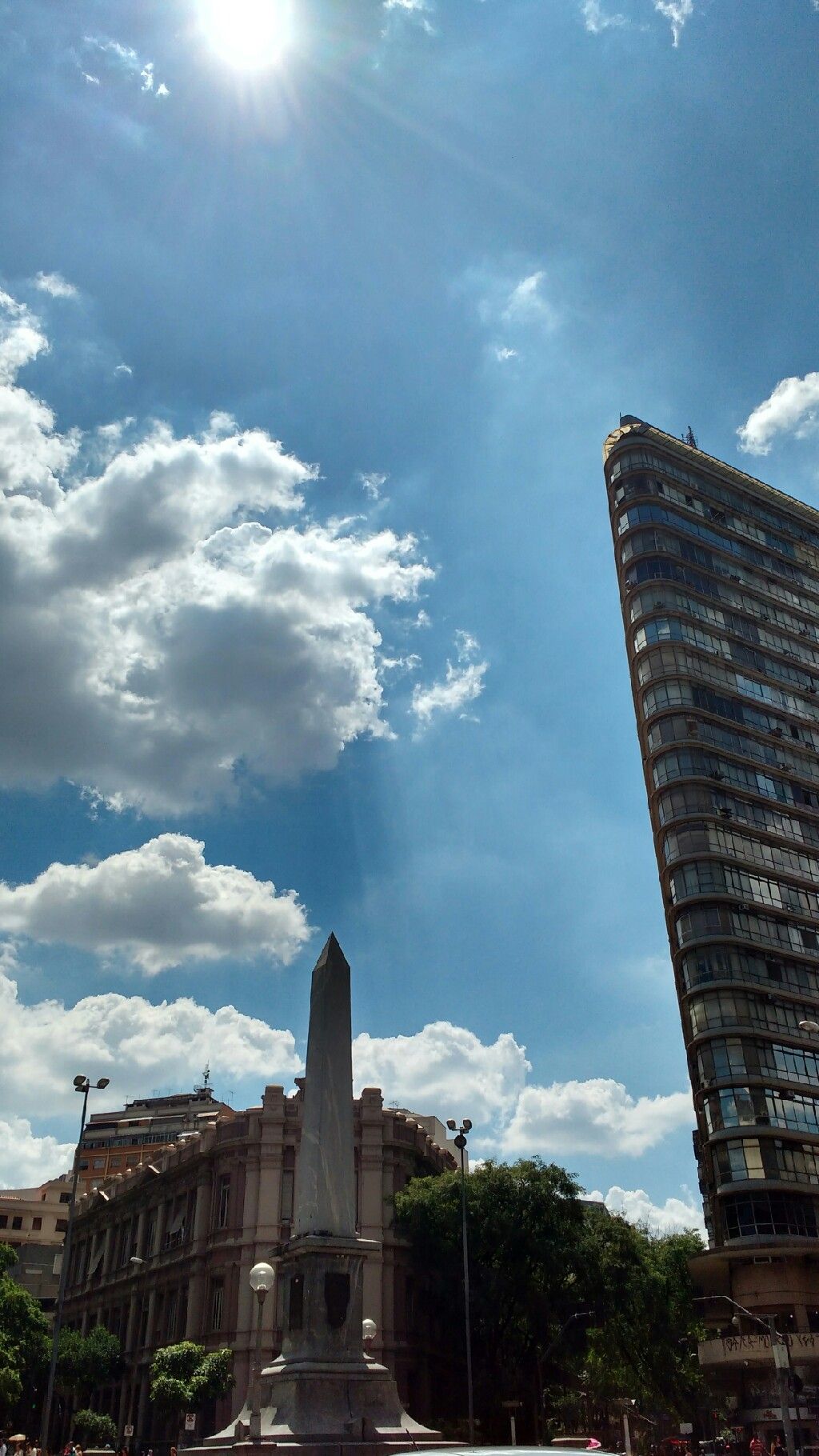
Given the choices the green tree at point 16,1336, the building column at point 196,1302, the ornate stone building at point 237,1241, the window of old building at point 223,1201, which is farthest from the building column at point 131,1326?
the window of old building at point 223,1201

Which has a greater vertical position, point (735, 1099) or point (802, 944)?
point (802, 944)

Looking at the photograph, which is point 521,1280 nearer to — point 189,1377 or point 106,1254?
point 189,1377

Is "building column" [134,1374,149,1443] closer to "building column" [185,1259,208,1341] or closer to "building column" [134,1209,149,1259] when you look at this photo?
"building column" [134,1209,149,1259]

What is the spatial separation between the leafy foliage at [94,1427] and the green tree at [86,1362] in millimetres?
2283

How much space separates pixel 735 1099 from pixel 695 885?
9.35 m

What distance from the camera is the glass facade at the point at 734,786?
45.9 meters

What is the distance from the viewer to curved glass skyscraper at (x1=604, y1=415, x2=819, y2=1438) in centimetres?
4475

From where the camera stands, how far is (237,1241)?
136 feet

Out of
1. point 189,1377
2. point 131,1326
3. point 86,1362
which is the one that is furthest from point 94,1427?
point 189,1377

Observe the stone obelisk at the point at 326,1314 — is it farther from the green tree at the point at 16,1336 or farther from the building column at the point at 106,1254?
the building column at the point at 106,1254

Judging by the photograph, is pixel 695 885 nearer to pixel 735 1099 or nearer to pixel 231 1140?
pixel 735 1099

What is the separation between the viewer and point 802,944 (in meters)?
52.2

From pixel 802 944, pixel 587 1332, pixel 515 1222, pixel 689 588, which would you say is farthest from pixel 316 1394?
pixel 689 588

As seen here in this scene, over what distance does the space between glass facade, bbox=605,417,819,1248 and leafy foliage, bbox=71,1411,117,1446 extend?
25031 millimetres
